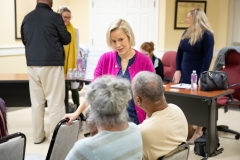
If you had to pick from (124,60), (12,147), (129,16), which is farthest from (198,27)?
(129,16)

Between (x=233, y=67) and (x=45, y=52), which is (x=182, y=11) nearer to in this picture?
(x=233, y=67)

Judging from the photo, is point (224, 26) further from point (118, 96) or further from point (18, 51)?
point (118, 96)

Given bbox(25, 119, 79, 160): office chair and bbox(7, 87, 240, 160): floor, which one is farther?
bbox(7, 87, 240, 160): floor

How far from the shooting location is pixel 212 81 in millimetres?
3742

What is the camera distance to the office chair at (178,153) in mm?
1720

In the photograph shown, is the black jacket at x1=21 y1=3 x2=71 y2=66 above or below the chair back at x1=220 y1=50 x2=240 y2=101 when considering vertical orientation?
above

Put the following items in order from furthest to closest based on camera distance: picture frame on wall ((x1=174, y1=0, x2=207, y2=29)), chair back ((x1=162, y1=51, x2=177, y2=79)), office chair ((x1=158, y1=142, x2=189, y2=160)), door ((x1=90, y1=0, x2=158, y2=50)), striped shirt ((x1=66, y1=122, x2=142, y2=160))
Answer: door ((x1=90, y1=0, x2=158, y2=50))
picture frame on wall ((x1=174, y1=0, x2=207, y2=29))
chair back ((x1=162, y1=51, x2=177, y2=79))
office chair ((x1=158, y1=142, x2=189, y2=160))
striped shirt ((x1=66, y1=122, x2=142, y2=160))

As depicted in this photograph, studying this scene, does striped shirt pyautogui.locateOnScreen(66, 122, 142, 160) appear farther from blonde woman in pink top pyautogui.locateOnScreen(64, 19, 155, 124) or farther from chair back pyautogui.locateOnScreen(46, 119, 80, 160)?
blonde woman in pink top pyautogui.locateOnScreen(64, 19, 155, 124)

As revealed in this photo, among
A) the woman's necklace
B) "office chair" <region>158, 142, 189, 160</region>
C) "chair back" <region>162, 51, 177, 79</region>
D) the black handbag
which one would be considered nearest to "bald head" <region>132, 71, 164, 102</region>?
"office chair" <region>158, 142, 189, 160</region>

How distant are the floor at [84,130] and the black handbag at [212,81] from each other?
0.73 metres

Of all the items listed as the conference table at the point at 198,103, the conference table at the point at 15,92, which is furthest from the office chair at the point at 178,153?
the conference table at the point at 15,92

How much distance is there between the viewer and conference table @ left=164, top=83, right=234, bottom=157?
3.62 meters

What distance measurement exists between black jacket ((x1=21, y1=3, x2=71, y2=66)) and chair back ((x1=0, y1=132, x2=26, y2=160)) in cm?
199

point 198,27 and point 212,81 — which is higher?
point 198,27
